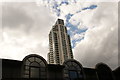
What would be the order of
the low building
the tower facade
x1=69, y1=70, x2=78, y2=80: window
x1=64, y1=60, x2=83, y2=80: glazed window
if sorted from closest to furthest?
the low building, x1=64, y1=60, x2=83, y2=80: glazed window, x1=69, y1=70, x2=78, y2=80: window, the tower facade

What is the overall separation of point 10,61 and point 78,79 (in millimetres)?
11863

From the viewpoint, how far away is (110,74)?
26.1 metres

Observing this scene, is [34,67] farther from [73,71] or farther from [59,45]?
[59,45]

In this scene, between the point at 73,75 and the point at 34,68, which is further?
the point at 73,75

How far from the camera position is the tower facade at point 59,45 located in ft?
494

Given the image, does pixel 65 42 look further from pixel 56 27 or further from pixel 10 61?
pixel 10 61

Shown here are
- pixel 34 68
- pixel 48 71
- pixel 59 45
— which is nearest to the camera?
pixel 34 68

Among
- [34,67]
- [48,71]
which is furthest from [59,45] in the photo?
[34,67]

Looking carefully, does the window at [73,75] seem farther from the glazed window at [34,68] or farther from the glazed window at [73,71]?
the glazed window at [34,68]

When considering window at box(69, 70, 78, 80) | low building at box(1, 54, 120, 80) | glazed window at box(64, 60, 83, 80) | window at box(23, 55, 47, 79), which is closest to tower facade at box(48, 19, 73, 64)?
low building at box(1, 54, 120, 80)

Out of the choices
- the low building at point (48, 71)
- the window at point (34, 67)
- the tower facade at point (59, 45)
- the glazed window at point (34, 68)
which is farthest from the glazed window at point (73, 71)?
the tower facade at point (59, 45)

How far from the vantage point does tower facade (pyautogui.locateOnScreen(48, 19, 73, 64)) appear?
494 ft

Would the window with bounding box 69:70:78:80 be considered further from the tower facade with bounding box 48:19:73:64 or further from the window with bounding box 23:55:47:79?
the tower facade with bounding box 48:19:73:64

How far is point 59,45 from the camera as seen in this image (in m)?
158
